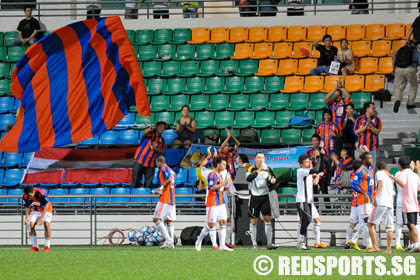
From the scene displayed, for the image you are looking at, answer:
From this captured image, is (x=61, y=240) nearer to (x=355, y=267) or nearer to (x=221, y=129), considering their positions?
(x=221, y=129)

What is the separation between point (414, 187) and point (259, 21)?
481 inches

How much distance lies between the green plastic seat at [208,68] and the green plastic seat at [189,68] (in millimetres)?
147

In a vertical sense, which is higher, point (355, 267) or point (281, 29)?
point (281, 29)

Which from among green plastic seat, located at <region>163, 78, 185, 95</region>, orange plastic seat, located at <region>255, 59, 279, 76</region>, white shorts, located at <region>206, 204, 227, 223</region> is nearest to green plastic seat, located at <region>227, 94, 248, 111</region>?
orange plastic seat, located at <region>255, 59, 279, 76</region>

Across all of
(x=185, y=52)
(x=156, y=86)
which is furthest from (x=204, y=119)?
(x=185, y=52)

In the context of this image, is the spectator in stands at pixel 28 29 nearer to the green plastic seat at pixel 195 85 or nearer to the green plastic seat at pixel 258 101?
the green plastic seat at pixel 195 85

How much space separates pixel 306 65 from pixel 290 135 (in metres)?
3.41

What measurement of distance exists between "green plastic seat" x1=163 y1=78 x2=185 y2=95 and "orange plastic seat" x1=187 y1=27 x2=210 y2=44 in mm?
1941

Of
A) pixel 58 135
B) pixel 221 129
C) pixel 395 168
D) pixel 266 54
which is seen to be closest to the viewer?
pixel 58 135

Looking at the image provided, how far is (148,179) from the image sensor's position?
62.4 feet

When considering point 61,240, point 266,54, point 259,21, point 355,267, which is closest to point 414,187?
point 355,267

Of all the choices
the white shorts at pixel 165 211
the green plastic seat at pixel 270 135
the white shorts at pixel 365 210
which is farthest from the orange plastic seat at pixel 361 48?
the white shorts at pixel 165 211

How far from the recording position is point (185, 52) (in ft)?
78.7

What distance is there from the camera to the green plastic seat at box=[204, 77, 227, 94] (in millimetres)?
22500
